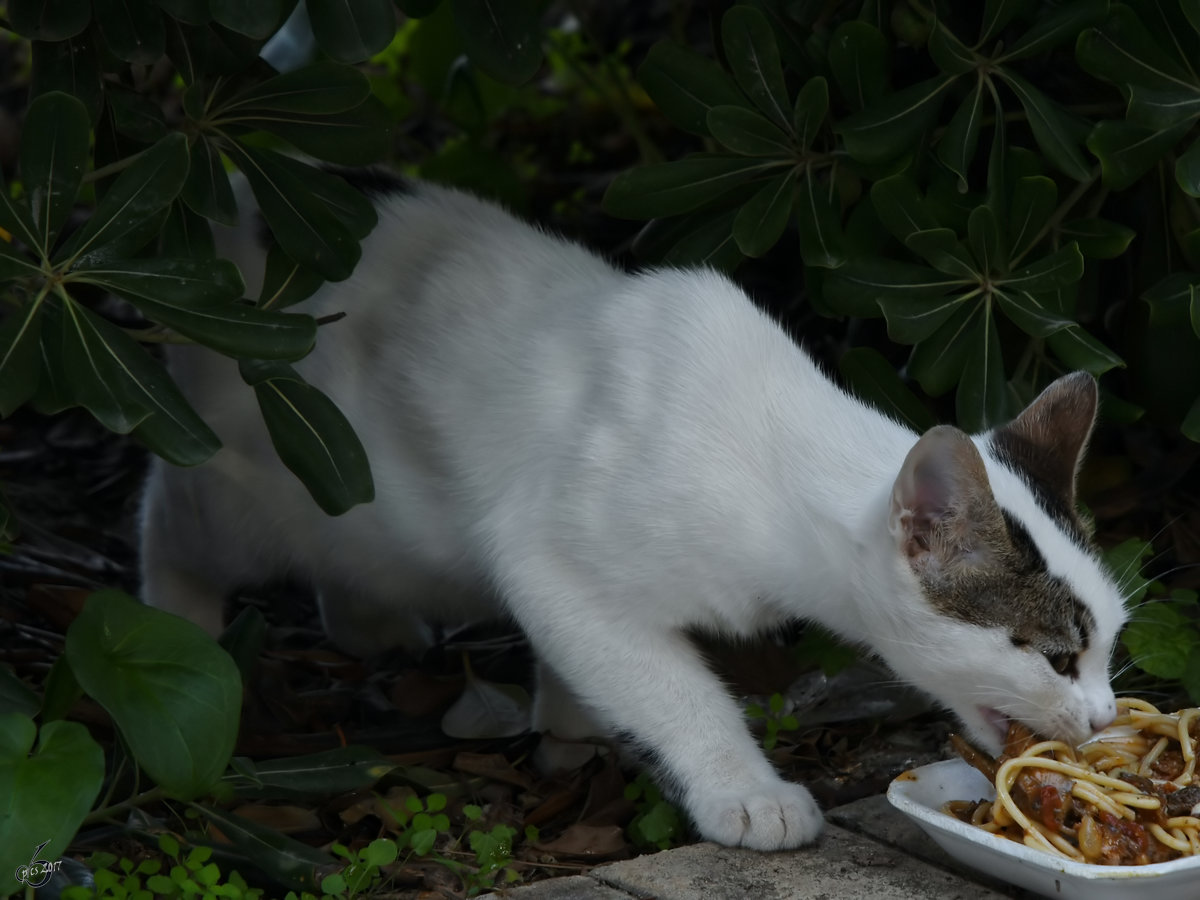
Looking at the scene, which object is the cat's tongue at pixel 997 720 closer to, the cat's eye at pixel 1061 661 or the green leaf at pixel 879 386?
the cat's eye at pixel 1061 661

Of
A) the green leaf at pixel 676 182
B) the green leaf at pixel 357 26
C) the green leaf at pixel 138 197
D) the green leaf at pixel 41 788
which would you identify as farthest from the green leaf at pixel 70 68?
the green leaf at pixel 41 788

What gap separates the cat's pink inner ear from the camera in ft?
7.63

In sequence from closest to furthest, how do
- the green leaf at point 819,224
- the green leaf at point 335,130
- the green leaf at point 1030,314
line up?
the green leaf at point 335,130 < the green leaf at point 1030,314 < the green leaf at point 819,224

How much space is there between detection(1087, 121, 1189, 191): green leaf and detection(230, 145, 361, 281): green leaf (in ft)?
5.42

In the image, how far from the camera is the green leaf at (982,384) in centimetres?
316

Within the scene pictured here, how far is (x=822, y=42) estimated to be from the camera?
3.37 metres

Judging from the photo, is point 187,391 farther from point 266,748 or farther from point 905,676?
point 905,676

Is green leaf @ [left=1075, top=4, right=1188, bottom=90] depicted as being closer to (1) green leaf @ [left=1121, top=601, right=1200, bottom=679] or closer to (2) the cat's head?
(2) the cat's head

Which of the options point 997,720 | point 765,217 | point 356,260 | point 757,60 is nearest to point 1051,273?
point 765,217

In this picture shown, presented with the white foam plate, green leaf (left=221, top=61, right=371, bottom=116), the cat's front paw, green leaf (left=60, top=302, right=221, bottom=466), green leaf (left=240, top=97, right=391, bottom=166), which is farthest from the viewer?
green leaf (left=240, top=97, right=391, bottom=166)

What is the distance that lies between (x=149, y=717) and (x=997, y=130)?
2.23 meters

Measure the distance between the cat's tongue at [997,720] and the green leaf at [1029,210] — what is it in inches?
44.8

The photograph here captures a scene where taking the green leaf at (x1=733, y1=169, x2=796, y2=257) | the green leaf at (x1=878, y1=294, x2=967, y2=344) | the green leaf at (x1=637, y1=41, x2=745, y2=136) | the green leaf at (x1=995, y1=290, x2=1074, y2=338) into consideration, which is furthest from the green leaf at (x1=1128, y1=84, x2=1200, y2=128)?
the green leaf at (x1=637, y1=41, x2=745, y2=136)

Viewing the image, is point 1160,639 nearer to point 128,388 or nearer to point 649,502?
point 649,502
